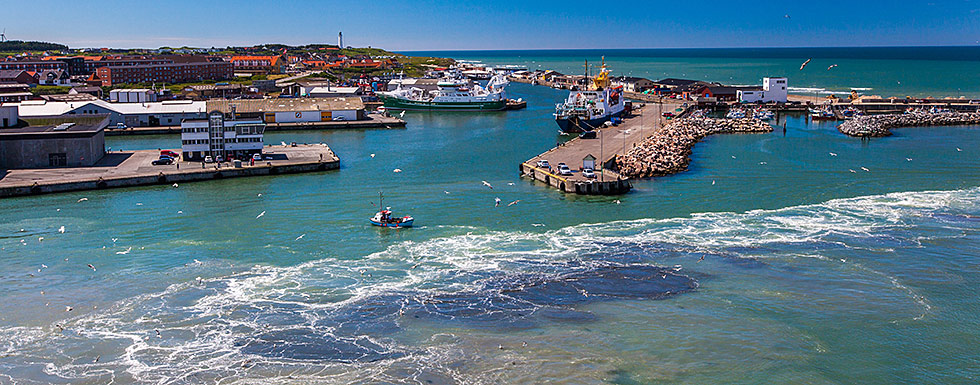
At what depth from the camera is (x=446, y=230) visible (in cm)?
2364

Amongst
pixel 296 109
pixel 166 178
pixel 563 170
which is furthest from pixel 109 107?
pixel 563 170

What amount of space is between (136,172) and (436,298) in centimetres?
1979

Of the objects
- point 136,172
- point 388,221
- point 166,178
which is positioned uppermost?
point 136,172

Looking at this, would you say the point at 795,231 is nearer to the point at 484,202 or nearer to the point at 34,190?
the point at 484,202

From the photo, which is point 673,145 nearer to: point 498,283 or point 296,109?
point 498,283

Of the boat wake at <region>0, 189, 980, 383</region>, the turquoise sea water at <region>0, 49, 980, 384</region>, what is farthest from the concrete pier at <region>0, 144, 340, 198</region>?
the boat wake at <region>0, 189, 980, 383</region>

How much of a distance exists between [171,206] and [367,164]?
10.9m

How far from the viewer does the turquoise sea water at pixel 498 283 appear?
48.5ft

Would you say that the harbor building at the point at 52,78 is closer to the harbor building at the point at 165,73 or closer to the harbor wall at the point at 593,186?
the harbor building at the point at 165,73

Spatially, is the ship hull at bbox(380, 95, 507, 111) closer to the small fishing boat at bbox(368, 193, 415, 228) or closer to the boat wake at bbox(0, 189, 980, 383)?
the boat wake at bbox(0, 189, 980, 383)

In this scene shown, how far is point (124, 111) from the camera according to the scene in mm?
50031

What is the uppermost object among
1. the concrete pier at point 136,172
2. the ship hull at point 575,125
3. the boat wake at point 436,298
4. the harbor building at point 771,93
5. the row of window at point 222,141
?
the harbor building at point 771,93

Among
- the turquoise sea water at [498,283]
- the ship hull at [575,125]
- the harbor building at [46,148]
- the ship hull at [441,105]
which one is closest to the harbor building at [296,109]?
the ship hull at [441,105]

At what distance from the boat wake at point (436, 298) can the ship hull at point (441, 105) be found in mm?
42795
